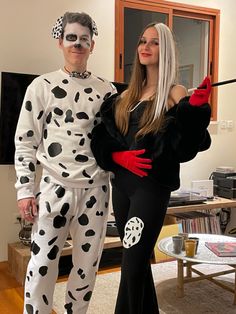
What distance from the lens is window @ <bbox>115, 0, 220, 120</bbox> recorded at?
12.4 feet

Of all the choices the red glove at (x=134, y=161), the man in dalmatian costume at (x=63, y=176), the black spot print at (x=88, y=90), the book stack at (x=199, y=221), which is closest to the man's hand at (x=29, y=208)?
the man in dalmatian costume at (x=63, y=176)

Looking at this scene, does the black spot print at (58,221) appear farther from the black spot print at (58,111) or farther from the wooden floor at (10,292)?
the wooden floor at (10,292)

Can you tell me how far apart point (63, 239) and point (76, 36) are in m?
0.91

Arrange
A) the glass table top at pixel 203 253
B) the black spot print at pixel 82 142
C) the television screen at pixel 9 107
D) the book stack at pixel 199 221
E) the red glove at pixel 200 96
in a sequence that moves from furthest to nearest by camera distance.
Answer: the book stack at pixel 199 221 → the television screen at pixel 9 107 → the glass table top at pixel 203 253 → the black spot print at pixel 82 142 → the red glove at pixel 200 96

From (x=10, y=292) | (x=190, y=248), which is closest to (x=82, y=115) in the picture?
(x=190, y=248)

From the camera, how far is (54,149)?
1.81 metres

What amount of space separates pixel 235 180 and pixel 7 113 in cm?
229

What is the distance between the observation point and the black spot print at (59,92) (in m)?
1.83

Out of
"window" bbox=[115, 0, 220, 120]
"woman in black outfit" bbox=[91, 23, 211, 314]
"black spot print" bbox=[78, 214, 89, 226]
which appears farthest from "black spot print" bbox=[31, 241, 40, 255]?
"window" bbox=[115, 0, 220, 120]

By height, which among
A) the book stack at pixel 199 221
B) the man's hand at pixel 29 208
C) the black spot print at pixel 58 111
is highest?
the black spot print at pixel 58 111

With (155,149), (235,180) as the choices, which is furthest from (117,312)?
(235,180)

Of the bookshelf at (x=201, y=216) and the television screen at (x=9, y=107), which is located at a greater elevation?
the television screen at (x=9, y=107)

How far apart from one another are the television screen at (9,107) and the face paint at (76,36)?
1401mm

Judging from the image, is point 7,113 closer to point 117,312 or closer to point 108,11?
point 108,11
